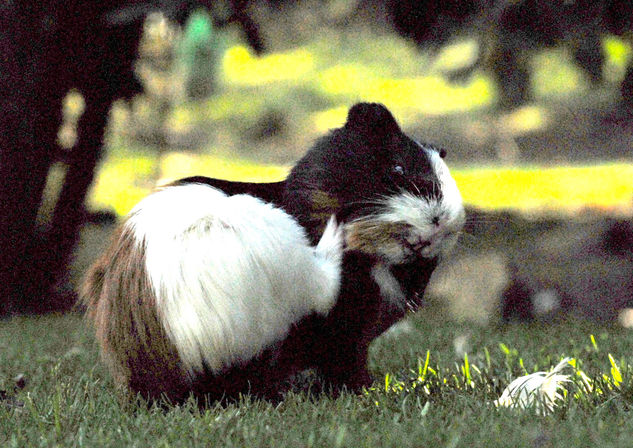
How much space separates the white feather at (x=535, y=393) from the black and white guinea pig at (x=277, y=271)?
1.47ft

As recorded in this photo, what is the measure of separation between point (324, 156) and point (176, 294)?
703 millimetres

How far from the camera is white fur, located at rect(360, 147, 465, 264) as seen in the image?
8.70 ft

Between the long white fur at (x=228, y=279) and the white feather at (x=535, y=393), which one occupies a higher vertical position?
the long white fur at (x=228, y=279)

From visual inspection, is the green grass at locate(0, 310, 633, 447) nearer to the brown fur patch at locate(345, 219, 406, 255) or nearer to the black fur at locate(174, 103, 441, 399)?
the black fur at locate(174, 103, 441, 399)

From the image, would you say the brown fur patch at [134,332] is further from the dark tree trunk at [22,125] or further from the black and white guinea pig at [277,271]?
the dark tree trunk at [22,125]

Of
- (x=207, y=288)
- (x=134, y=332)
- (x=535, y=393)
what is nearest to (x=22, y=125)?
(x=134, y=332)

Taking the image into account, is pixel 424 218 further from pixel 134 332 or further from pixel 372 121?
pixel 134 332

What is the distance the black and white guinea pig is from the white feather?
1.47 ft

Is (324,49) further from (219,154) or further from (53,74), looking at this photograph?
(53,74)

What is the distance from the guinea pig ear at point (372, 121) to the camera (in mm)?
2840

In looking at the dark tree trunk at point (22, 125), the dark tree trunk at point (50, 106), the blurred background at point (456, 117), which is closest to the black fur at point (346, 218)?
the blurred background at point (456, 117)

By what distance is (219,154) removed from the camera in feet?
46.7

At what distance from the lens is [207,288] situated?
2498 millimetres

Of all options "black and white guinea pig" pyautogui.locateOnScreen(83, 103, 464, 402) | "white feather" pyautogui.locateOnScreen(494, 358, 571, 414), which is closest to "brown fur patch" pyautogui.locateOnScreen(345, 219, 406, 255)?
"black and white guinea pig" pyautogui.locateOnScreen(83, 103, 464, 402)
